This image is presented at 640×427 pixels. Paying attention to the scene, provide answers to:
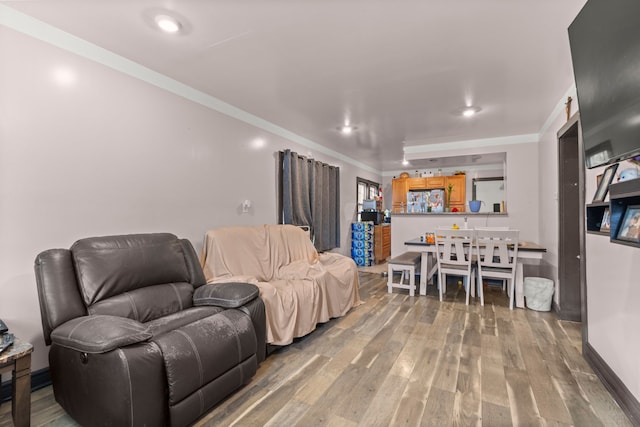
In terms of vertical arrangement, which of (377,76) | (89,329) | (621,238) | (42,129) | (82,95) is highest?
(377,76)

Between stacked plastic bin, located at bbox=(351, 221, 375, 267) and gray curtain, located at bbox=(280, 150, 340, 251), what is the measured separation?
79cm

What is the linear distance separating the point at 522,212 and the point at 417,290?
2.12 metres

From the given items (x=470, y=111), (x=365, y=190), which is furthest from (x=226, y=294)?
(x=365, y=190)

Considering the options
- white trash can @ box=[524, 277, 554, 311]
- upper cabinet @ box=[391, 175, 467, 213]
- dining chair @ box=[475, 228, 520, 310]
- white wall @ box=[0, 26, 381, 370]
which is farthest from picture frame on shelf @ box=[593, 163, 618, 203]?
upper cabinet @ box=[391, 175, 467, 213]

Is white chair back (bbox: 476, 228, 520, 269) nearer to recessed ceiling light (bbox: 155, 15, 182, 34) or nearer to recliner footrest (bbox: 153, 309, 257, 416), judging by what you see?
recliner footrest (bbox: 153, 309, 257, 416)

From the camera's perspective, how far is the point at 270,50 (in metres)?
2.35

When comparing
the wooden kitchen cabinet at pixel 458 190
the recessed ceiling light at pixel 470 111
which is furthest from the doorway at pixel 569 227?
the wooden kitchen cabinet at pixel 458 190

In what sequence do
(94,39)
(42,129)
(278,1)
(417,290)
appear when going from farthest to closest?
1. (417,290)
2. (94,39)
3. (42,129)
4. (278,1)

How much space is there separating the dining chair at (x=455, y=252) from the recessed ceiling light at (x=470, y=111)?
1480 millimetres

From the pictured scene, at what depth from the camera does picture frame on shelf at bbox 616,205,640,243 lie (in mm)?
1367

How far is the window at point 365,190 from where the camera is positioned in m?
7.35

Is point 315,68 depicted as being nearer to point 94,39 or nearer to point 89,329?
point 94,39

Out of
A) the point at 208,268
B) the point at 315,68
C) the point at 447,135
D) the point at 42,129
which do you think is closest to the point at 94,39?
the point at 42,129

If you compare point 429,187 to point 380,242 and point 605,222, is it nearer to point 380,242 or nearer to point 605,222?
point 380,242
